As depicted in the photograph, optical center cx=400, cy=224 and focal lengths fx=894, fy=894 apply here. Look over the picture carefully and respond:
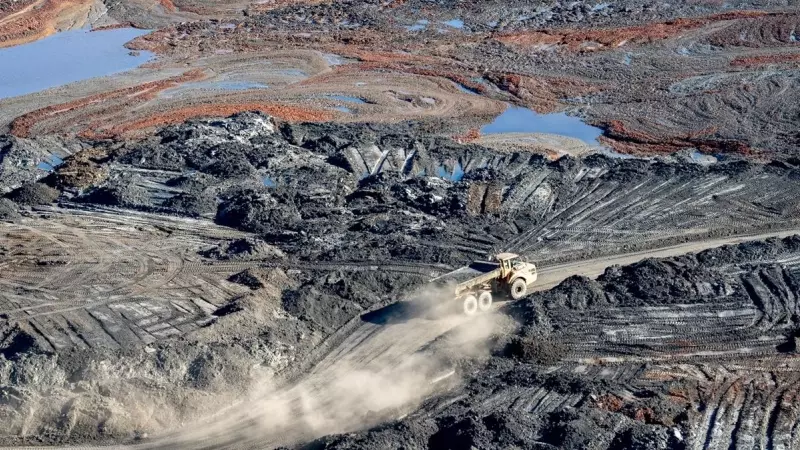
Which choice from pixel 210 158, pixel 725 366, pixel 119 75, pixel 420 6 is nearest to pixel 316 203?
pixel 210 158

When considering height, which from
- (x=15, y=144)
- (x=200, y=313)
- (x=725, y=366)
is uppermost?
(x=15, y=144)

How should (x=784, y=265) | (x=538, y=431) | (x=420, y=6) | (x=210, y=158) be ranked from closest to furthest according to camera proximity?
1. (x=538, y=431)
2. (x=784, y=265)
3. (x=210, y=158)
4. (x=420, y=6)

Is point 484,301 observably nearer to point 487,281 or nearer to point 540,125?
point 487,281

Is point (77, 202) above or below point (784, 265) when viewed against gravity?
above

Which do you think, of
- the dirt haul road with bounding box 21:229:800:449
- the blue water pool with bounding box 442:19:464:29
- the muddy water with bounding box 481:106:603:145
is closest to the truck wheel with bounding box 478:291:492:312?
the dirt haul road with bounding box 21:229:800:449

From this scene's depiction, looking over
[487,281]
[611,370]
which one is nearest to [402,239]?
[487,281]

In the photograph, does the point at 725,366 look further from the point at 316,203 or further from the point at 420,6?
the point at 420,6

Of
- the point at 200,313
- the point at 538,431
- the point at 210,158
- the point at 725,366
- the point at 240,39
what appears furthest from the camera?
the point at 240,39
